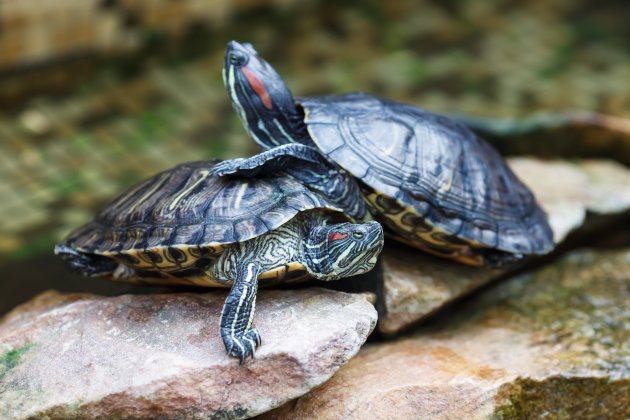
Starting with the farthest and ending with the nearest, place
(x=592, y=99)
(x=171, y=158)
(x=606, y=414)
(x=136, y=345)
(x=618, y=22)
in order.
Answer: (x=618, y=22)
(x=592, y=99)
(x=171, y=158)
(x=606, y=414)
(x=136, y=345)

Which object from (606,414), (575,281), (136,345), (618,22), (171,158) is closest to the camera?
(136,345)

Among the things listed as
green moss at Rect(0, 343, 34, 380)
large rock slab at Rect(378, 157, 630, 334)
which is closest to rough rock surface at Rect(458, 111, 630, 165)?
large rock slab at Rect(378, 157, 630, 334)

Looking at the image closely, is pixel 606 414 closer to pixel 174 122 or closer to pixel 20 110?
pixel 174 122

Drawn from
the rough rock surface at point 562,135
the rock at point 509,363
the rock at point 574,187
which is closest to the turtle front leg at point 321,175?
the rock at point 509,363

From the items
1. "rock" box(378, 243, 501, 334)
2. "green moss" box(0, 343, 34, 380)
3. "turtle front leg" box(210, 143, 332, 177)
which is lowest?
"rock" box(378, 243, 501, 334)

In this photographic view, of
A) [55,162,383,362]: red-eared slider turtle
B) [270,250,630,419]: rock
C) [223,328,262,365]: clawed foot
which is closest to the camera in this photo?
[223,328,262,365]: clawed foot

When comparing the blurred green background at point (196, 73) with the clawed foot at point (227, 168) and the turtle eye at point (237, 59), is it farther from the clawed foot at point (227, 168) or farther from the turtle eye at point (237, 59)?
the turtle eye at point (237, 59)

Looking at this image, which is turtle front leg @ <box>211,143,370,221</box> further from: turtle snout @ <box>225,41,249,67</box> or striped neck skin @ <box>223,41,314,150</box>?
turtle snout @ <box>225,41,249,67</box>

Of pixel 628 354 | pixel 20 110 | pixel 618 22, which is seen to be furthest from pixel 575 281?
pixel 618 22
